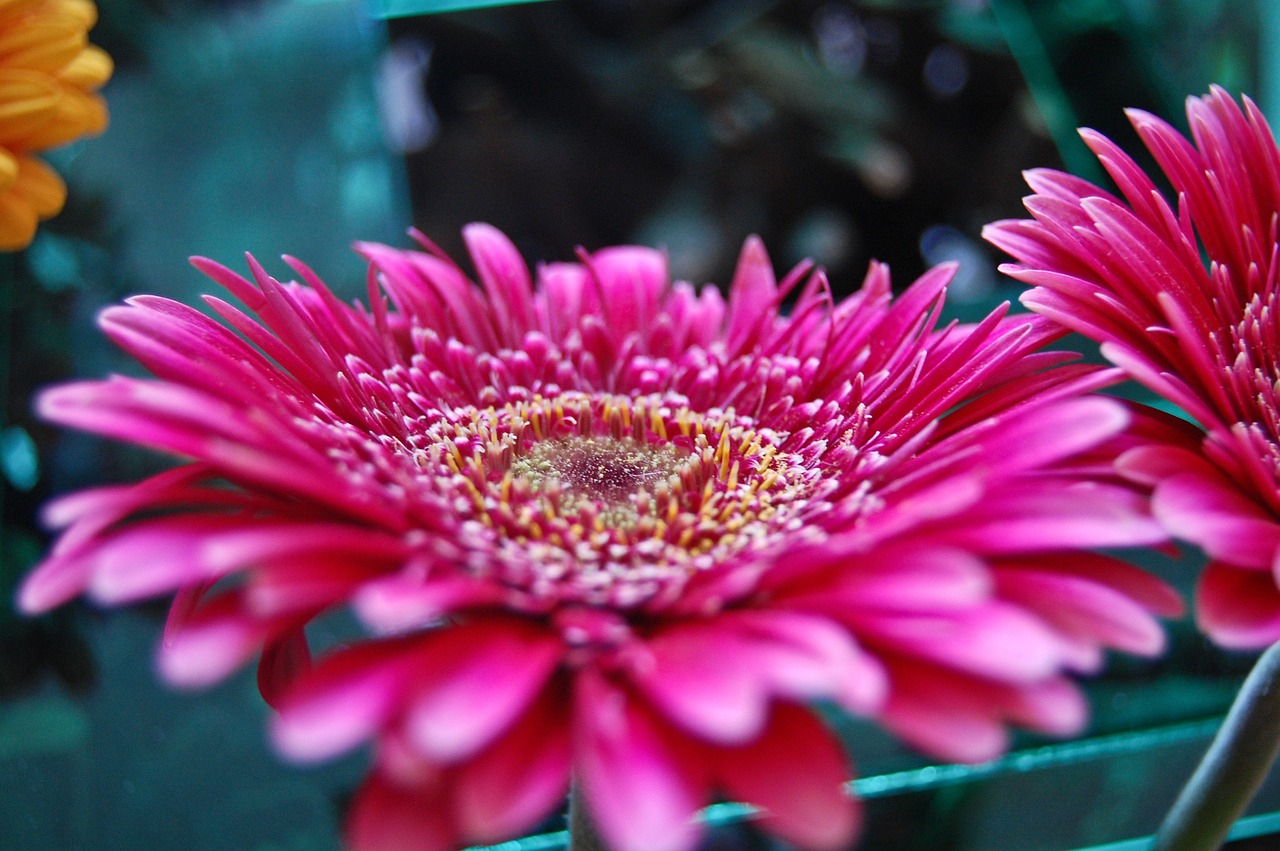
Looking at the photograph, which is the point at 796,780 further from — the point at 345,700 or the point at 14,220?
the point at 14,220

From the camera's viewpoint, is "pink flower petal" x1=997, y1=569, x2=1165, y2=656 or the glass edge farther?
the glass edge

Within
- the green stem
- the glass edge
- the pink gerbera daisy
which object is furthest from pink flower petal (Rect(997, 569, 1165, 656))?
the glass edge

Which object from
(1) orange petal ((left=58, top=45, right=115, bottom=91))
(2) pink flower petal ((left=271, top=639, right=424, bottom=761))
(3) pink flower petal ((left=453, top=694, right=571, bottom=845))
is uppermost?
(1) orange petal ((left=58, top=45, right=115, bottom=91))

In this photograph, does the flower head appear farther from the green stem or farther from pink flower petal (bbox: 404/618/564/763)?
the green stem

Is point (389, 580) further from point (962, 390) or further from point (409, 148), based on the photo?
point (409, 148)

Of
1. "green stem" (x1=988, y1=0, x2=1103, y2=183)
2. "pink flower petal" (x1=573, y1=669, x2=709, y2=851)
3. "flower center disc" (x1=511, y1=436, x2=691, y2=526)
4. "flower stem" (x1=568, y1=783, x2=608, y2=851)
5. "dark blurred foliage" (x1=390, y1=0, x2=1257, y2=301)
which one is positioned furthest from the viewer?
"dark blurred foliage" (x1=390, y1=0, x2=1257, y2=301)

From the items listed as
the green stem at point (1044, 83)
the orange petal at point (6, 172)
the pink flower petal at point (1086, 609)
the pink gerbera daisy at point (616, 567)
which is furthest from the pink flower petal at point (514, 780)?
the green stem at point (1044, 83)
